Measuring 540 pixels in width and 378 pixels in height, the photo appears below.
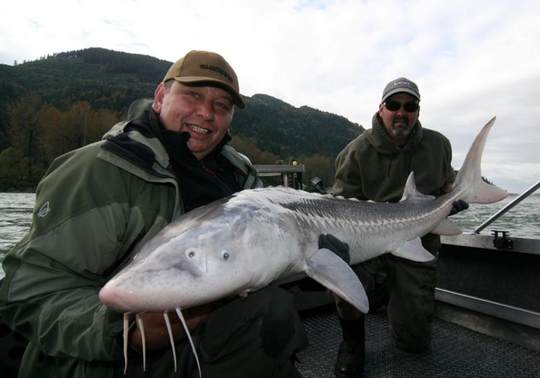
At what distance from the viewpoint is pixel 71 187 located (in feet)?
5.97

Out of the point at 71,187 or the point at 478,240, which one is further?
the point at 478,240

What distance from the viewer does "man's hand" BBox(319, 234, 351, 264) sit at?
7.68 feet

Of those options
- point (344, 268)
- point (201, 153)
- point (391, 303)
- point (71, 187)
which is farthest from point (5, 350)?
point (391, 303)

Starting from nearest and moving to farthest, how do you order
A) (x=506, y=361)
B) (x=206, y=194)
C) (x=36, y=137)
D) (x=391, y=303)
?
(x=206, y=194) → (x=506, y=361) → (x=391, y=303) → (x=36, y=137)

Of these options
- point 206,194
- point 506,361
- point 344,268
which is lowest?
point 506,361

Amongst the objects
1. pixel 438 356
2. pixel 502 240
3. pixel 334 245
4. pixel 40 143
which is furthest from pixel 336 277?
pixel 40 143

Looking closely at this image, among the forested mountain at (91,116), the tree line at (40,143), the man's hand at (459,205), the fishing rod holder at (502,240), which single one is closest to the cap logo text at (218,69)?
the man's hand at (459,205)

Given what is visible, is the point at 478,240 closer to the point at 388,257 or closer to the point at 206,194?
the point at 388,257

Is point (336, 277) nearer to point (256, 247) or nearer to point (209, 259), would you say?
point (256, 247)

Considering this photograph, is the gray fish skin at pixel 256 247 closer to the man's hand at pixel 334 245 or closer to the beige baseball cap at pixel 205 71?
the man's hand at pixel 334 245

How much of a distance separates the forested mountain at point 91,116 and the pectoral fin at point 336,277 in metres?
31.8

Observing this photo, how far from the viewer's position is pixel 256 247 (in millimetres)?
1747

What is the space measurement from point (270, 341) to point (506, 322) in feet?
9.50

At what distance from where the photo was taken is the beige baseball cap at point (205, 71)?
245cm
